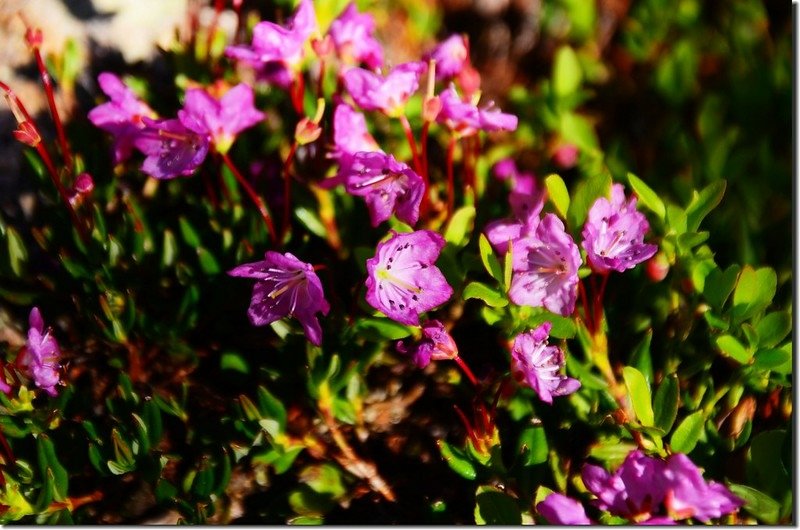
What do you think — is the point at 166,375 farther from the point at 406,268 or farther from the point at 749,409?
the point at 749,409

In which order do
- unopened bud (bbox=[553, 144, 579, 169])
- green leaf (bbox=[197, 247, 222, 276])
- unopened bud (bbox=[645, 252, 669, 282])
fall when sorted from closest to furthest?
unopened bud (bbox=[645, 252, 669, 282]) → green leaf (bbox=[197, 247, 222, 276]) → unopened bud (bbox=[553, 144, 579, 169])

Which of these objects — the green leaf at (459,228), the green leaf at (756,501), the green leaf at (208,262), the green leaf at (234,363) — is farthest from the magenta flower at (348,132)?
the green leaf at (756,501)

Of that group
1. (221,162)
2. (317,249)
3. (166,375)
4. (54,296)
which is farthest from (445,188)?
(54,296)

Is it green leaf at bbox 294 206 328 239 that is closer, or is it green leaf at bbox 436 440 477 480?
green leaf at bbox 436 440 477 480

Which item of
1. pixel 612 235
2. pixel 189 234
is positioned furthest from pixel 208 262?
pixel 612 235

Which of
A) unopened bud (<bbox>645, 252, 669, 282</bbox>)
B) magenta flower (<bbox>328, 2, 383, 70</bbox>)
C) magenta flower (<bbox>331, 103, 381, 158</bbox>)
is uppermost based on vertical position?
magenta flower (<bbox>328, 2, 383, 70</bbox>)

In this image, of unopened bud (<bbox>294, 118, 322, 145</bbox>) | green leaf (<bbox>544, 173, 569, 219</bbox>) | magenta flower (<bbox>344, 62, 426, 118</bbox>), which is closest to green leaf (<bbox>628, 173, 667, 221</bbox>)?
green leaf (<bbox>544, 173, 569, 219</bbox>)

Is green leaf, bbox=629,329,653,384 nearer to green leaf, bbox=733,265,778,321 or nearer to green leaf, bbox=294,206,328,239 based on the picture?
green leaf, bbox=733,265,778,321
